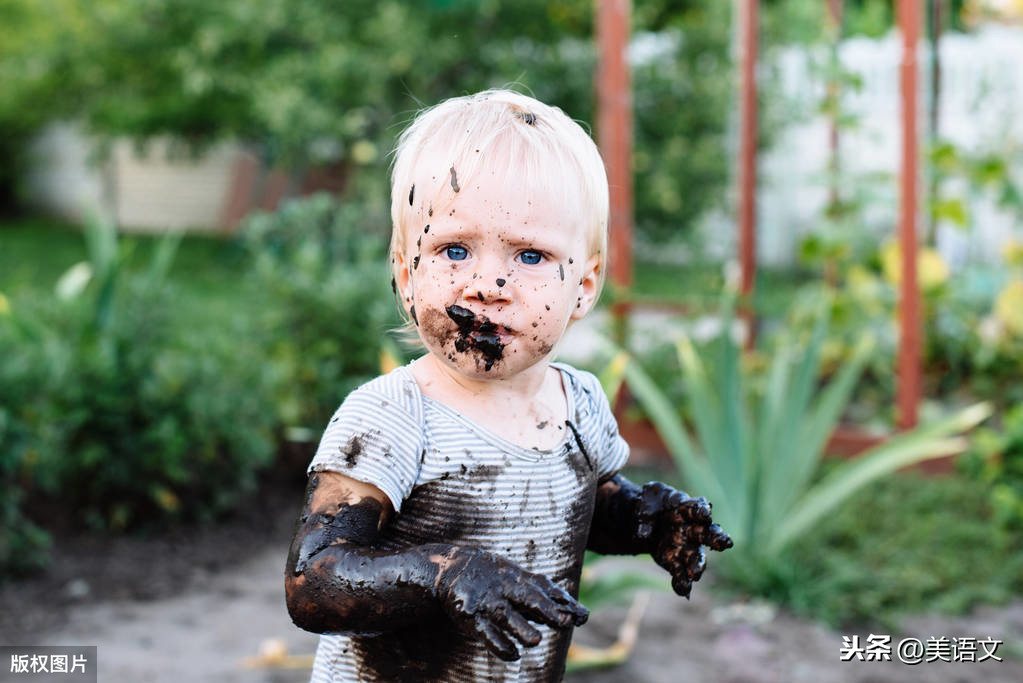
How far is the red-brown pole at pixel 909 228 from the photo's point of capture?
473 centimetres

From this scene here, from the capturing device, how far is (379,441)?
1.24 meters

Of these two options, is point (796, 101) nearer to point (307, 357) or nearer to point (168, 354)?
point (307, 357)

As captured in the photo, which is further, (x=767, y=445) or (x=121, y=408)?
(x=121, y=408)

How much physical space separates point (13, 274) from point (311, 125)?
3854 mm

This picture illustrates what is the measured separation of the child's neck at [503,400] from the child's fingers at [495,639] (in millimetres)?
314

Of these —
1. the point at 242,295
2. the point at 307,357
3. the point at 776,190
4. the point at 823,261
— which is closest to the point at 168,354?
the point at 307,357

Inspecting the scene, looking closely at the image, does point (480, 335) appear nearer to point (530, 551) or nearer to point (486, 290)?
point (486, 290)

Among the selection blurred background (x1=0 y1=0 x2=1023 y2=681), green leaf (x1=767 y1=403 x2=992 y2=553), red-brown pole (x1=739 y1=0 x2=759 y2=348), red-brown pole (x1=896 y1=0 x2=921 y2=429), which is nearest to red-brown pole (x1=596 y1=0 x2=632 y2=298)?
blurred background (x1=0 y1=0 x2=1023 y2=681)

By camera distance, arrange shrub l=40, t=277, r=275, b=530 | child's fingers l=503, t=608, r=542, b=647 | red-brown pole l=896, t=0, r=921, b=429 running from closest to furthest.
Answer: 1. child's fingers l=503, t=608, r=542, b=647
2. shrub l=40, t=277, r=275, b=530
3. red-brown pole l=896, t=0, r=921, b=429

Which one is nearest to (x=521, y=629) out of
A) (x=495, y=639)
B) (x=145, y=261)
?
(x=495, y=639)

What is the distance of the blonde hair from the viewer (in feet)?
4.09

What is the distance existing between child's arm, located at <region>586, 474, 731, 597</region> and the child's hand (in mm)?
320

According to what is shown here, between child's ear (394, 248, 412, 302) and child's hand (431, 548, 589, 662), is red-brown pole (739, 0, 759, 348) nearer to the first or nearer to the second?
child's ear (394, 248, 412, 302)

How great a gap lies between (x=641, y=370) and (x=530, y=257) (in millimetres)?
3891
